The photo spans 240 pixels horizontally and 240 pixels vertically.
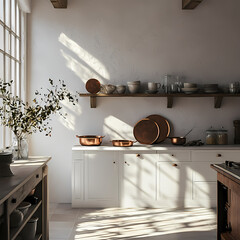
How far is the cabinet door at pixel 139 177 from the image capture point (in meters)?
4.93

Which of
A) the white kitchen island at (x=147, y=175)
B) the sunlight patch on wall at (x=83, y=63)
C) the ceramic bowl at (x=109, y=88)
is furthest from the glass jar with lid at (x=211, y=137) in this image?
the sunlight patch on wall at (x=83, y=63)

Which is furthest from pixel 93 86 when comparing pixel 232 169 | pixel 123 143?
pixel 232 169

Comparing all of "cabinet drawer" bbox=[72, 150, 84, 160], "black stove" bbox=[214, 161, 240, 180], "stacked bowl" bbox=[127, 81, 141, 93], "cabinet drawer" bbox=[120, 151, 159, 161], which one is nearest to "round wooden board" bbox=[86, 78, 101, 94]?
"stacked bowl" bbox=[127, 81, 141, 93]

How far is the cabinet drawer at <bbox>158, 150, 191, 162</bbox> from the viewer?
4.94 m

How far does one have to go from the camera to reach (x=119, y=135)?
538 cm

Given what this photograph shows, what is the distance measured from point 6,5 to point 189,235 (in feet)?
11.5

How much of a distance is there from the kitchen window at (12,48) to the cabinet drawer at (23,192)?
1.21 metres

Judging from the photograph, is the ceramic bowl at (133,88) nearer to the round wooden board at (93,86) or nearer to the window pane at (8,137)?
the round wooden board at (93,86)

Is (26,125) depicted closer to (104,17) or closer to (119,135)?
(119,135)

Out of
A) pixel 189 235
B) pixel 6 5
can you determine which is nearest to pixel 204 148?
pixel 189 235

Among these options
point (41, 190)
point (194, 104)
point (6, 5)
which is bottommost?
point (41, 190)

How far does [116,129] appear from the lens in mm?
5367

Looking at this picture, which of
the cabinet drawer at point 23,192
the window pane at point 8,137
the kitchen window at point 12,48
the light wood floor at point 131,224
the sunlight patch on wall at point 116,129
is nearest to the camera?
the cabinet drawer at point 23,192

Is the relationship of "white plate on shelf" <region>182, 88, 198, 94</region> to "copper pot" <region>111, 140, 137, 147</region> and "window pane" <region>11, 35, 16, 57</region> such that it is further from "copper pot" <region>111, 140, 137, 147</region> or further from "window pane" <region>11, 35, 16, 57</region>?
"window pane" <region>11, 35, 16, 57</region>
